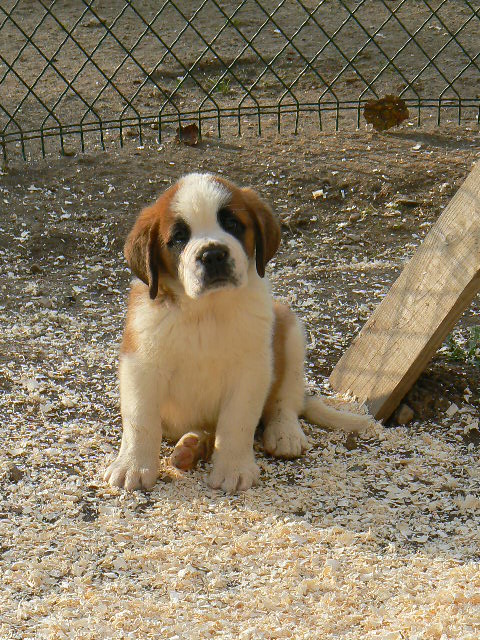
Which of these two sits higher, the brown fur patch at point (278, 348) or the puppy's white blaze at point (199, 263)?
the puppy's white blaze at point (199, 263)

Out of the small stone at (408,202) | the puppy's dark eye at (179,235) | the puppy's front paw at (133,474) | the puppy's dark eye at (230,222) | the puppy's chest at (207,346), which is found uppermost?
the puppy's dark eye at (230,222)

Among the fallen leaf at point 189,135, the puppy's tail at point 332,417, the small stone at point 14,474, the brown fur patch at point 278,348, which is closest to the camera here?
the small stone at point 14,474

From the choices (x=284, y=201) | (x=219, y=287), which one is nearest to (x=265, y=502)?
(x=219, y=287)

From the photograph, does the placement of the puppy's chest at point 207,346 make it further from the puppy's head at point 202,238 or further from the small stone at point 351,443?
the small stone at point 351,443

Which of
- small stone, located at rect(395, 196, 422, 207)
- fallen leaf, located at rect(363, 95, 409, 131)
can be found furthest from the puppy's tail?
fallen leaf, located at rect(363, 95, 409, 131)

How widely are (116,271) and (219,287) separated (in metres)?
2.76

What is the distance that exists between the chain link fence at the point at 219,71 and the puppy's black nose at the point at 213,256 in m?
4.12

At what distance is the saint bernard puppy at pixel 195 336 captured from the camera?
12.7ft

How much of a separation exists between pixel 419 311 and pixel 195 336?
119 centimetres

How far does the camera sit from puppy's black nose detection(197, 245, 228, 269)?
3.73m

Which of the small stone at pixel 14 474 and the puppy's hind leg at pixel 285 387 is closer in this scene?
the small stone at pixel 14 474

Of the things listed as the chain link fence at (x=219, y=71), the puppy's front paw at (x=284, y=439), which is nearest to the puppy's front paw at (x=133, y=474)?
the puppy's front paw at (x=284, y=439)

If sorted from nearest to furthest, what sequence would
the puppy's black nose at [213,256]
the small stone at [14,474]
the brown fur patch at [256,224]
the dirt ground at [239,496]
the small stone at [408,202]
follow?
the dirt ground at [239,496]
the puppy's black nose at [213,256]
the brown fur patch at [256,224]
the small stone at [14,474]
the small stone at [408,202]

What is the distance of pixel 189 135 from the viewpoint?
316 inches
